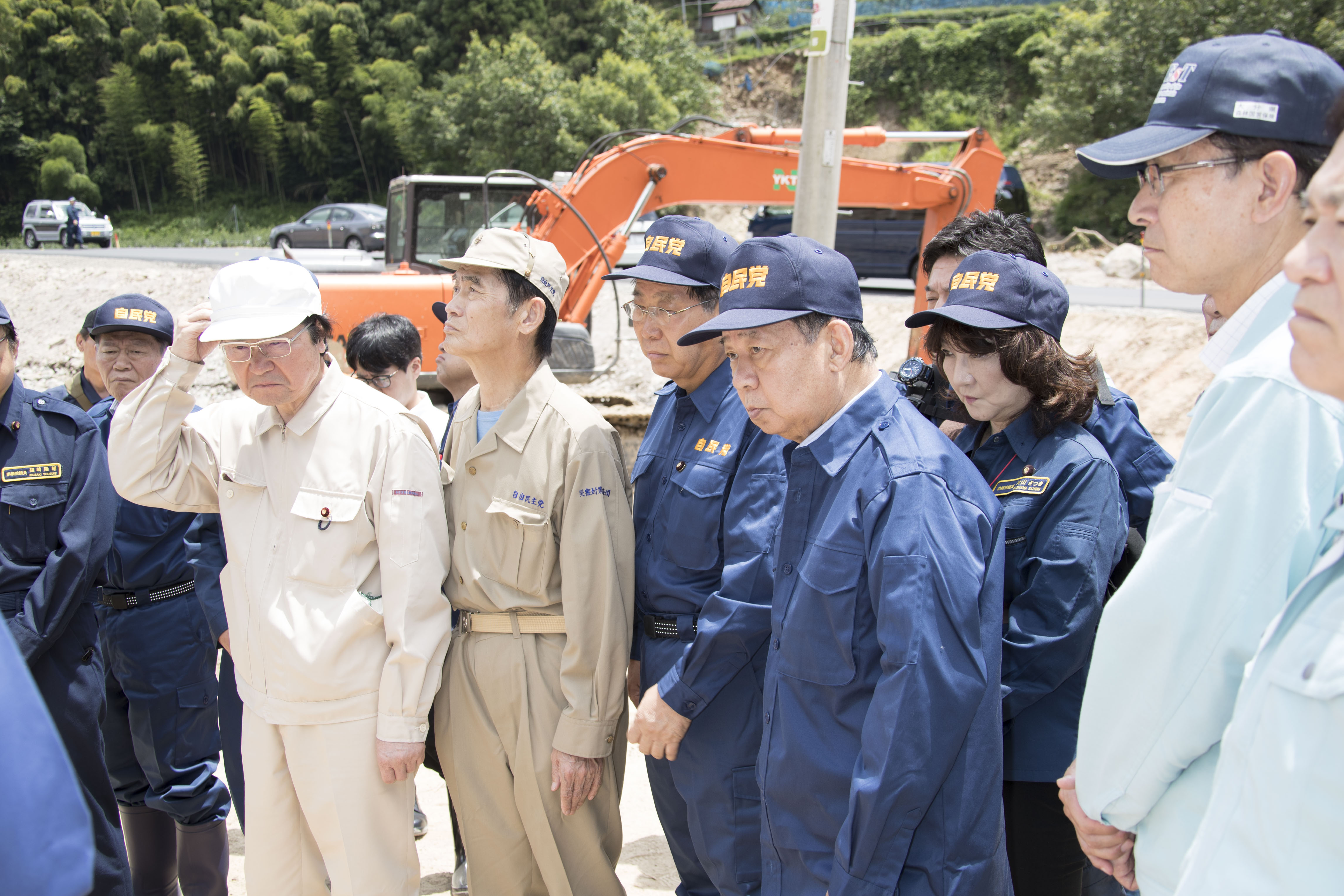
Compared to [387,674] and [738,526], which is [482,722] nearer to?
[387,674]

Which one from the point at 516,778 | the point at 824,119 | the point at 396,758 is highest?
the point at 824,119

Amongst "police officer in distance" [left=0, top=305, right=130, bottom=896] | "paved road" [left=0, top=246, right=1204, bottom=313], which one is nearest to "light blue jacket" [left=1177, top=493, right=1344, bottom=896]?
"police officer in distance" [left=0, top=305, right=130, bottom=896]

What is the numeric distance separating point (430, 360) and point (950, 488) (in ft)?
21.5

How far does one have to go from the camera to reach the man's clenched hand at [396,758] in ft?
7.84

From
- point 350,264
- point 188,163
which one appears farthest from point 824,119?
point 188,163

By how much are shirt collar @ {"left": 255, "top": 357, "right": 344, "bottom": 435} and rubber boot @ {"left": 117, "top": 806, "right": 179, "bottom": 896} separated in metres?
1.69

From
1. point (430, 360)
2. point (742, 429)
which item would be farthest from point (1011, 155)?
point (742, 429)

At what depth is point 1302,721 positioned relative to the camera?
3.34 ft

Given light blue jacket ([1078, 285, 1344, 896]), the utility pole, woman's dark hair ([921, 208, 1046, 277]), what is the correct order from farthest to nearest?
the utility pole, woman's dark hair ([921, 208, 1046, 277]), light blue jacket ([1078, 285, 1344, 896])

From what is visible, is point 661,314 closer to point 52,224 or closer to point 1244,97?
point 1244,97

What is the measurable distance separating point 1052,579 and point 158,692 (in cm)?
299

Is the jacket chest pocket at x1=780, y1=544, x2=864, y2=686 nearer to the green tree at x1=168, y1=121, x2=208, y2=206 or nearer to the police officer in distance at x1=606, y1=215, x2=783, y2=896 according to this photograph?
the police officer in distance at x1=606, y1=215, x2=783, y2=896

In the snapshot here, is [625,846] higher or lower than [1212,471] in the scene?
lower

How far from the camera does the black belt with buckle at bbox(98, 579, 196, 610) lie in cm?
322
